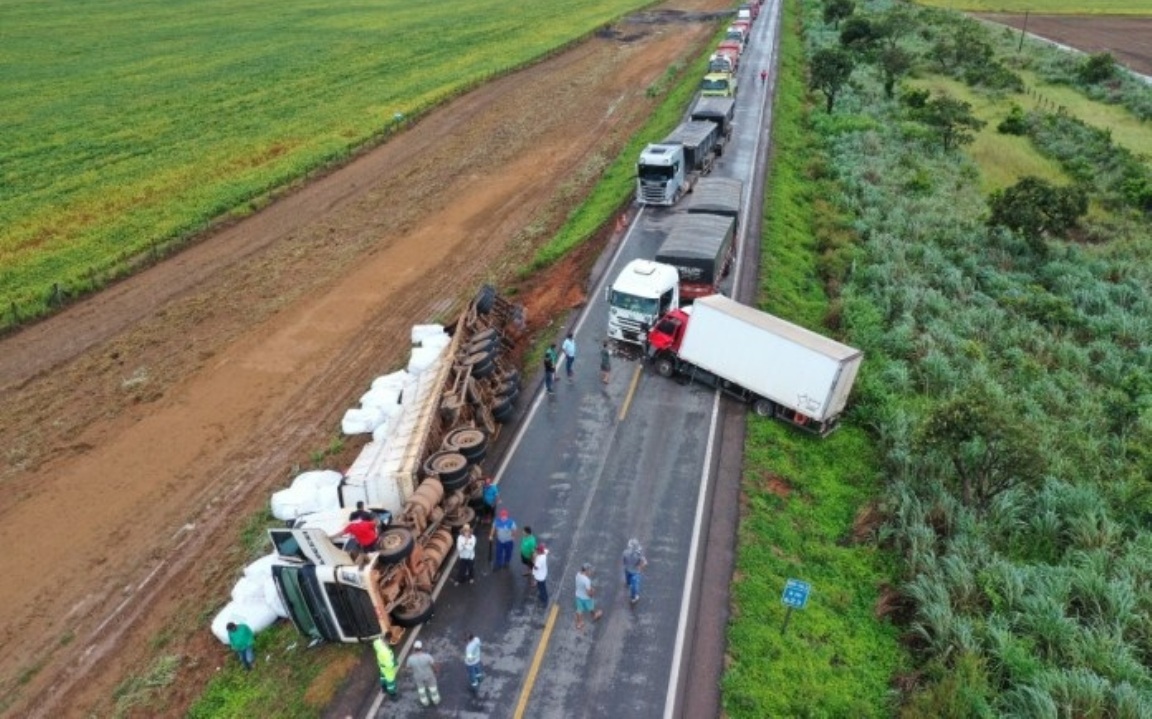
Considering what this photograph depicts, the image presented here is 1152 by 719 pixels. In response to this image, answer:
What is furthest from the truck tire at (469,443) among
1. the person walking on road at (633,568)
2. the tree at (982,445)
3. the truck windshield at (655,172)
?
the truck windshield at (655,172)

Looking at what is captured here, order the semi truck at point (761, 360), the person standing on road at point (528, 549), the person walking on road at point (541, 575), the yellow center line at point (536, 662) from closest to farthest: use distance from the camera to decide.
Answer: the yellow center line at point (536, 662) < the person walking on road at point (541, 575) < the person standing on road at point (528, 549) < the semi truck at point (761, 360)

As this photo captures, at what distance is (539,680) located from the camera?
47.9 feet

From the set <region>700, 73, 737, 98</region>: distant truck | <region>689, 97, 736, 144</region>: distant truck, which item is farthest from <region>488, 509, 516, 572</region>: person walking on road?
<region>700, 73, 737, 98</region>: distant truck

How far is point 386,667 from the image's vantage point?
1388 centimetres

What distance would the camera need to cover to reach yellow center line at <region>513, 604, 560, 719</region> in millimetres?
14108

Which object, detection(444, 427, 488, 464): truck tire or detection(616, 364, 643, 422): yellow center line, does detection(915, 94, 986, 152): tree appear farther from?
detection(444, 427, 488, 464): truck tire

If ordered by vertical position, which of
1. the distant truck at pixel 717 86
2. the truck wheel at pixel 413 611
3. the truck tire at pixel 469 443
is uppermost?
the distant truck at pixel 717 86

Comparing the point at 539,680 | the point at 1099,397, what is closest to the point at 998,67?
the point at 1099,397

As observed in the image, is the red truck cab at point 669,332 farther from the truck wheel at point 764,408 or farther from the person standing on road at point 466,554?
the person standing on road at point 466,554

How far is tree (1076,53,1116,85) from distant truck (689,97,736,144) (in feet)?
111

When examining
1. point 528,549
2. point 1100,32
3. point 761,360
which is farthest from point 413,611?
point 1100,32

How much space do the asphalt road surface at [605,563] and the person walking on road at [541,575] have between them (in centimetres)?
24

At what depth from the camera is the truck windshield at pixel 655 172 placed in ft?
114

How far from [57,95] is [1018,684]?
233 feet
